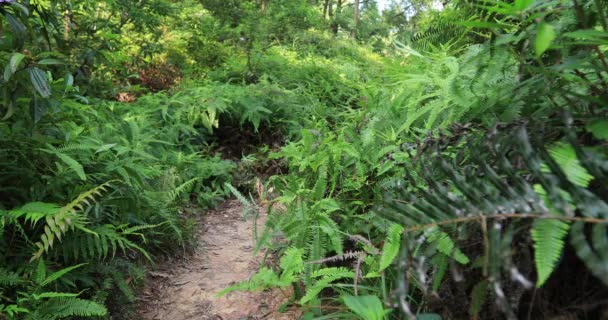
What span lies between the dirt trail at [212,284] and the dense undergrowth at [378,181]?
186 millimetres

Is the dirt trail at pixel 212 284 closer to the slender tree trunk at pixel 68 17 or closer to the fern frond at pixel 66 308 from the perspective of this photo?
the fern frond at pixel 66 308

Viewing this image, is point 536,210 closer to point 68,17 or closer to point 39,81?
point 39,81

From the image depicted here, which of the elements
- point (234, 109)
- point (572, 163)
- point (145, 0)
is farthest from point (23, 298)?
point (234, 109)

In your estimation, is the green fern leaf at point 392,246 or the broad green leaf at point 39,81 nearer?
the green fern leaf at point 392,246

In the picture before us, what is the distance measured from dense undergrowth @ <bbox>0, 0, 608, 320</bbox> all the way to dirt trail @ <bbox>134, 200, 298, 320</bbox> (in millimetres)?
186

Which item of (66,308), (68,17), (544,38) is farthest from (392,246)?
(68,17)

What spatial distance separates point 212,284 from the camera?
3.19 m

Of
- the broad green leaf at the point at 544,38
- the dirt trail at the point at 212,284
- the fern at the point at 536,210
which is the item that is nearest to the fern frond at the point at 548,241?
the fern at the point at 536,210

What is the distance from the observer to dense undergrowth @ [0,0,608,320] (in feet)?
3.45

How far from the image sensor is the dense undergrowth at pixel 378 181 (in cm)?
105

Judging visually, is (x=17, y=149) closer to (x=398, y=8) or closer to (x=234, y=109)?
(x=234, y=109)

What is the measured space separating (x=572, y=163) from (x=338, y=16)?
830 inches

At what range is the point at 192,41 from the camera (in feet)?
28.9

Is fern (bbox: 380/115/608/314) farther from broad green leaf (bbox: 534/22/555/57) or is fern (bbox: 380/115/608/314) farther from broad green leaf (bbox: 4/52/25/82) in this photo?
broad green leaf (bbox: 4/52/25/82)
